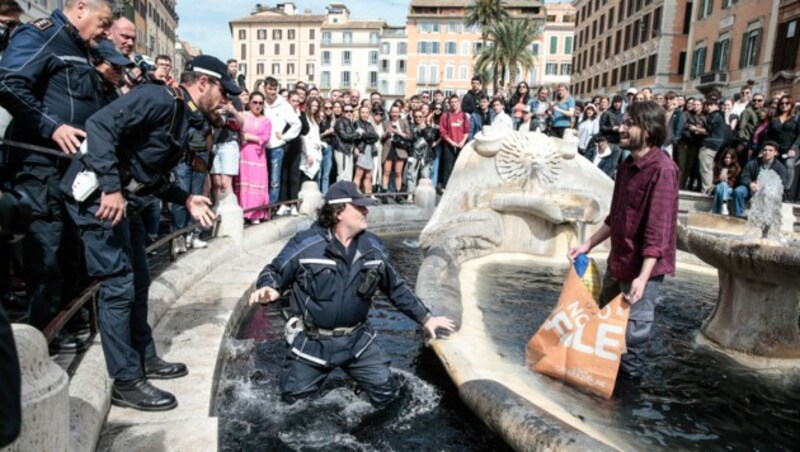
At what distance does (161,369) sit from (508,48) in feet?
194

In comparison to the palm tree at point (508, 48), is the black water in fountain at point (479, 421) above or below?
below

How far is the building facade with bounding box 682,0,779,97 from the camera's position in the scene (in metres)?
28.9

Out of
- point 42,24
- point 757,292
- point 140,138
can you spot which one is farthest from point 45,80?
point 757,292

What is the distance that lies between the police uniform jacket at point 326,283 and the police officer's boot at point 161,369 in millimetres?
→ 610

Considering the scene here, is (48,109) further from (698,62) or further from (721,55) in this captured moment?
(698,62)

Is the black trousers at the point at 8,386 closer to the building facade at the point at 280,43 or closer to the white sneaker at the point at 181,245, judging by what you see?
the white sneaker at the point at 181,245

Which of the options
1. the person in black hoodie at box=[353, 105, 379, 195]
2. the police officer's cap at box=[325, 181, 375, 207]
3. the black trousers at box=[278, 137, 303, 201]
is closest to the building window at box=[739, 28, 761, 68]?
the person in black hoodie at box=[353, 105, 379, 195]

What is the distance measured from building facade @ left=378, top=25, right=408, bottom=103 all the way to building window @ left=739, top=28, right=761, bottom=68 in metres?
48.4

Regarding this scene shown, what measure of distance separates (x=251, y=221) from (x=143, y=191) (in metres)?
4.80

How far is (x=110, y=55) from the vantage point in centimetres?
375

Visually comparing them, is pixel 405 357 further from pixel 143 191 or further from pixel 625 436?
pixel 143 191

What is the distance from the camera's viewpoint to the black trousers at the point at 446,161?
1150cm

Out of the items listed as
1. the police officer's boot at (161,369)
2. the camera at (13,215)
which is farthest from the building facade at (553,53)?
the camera at (13,215)

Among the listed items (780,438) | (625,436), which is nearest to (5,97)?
(625,436)
